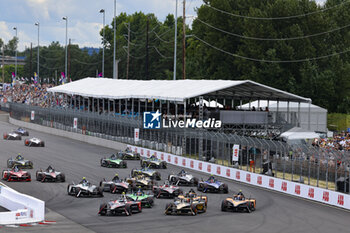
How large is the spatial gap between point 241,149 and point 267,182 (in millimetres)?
4497

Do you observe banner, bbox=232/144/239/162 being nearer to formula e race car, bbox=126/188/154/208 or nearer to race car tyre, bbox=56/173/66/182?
race car tyre, bbox=56/173/66/182

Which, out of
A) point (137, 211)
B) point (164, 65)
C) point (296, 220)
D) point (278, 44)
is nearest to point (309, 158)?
point (296, 220)

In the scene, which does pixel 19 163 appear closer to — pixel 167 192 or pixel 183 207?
pixel 167 192

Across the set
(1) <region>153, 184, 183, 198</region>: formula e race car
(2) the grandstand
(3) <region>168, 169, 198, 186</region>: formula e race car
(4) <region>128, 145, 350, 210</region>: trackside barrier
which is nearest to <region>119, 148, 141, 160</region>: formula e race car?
(4) <region>128, 145, 350, 210</region>: trackside barrier

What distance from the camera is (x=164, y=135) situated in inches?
2228

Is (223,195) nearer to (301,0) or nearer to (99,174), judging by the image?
(99,174)

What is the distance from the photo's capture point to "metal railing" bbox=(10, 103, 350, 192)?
35719 millimetres

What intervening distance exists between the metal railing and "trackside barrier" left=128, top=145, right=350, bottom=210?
1.42 feet

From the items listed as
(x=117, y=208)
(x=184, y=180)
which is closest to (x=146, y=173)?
(x=184, y=180)

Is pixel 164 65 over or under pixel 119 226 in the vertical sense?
over

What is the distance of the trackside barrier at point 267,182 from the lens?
1358 inches

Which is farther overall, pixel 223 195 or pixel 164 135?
pixel 164 135

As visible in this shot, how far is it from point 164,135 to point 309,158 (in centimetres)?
2132

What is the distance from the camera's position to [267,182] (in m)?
40.6
